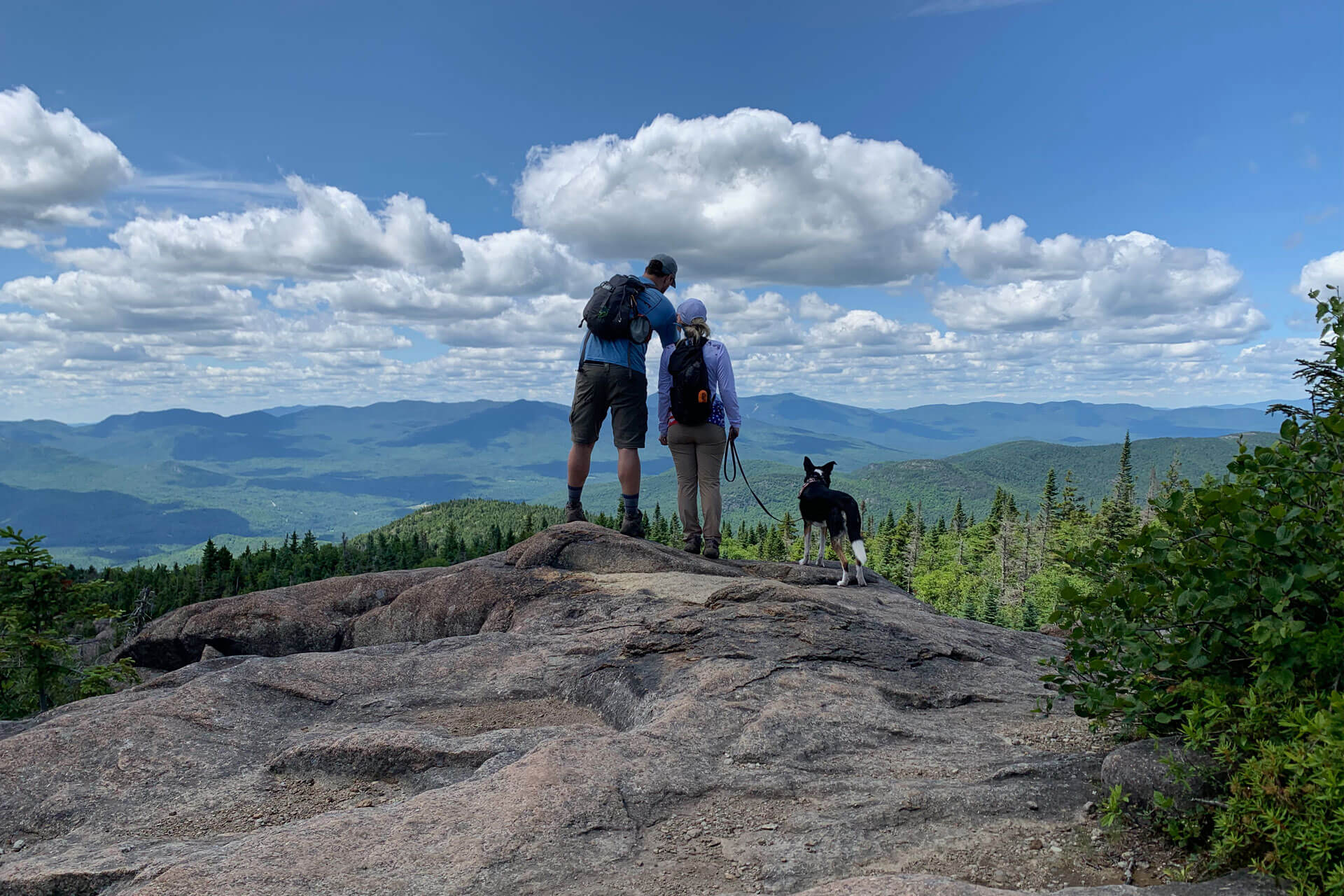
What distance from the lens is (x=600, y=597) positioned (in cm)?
1277

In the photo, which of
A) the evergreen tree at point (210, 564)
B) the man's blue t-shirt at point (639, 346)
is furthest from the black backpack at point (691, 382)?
the evergreen tree at point (210, 564)

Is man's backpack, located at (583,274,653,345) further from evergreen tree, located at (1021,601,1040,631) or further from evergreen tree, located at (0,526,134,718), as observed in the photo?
evergreen tree, located at (1021,601,1040,631)

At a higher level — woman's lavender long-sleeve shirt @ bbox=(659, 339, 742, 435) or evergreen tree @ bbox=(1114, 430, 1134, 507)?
woman's lavender long-sleeve shirt @ bbox=(659, 339, 742, 435)

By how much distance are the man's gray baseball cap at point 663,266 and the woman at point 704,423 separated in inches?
28.1

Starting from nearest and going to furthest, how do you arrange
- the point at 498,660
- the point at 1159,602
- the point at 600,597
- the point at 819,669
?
the point at 1159,602
the point at 819,669
the point at 498,660
the point at 600,597

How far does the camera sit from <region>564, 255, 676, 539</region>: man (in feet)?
45.8

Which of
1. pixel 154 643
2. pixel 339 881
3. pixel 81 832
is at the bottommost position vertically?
pixel 154 643

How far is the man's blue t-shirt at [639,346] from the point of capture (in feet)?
45.5

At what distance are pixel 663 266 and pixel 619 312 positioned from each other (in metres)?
1.39

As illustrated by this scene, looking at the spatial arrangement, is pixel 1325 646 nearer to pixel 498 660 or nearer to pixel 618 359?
pixel 498 660

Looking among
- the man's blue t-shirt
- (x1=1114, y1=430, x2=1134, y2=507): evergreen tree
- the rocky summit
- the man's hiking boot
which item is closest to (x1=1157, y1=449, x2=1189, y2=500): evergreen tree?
the rocky summit

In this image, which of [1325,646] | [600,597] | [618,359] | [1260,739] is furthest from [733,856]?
[618,359]

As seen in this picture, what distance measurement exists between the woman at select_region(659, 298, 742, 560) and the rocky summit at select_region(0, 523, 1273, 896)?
227cm

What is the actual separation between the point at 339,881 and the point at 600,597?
7.79 metres
